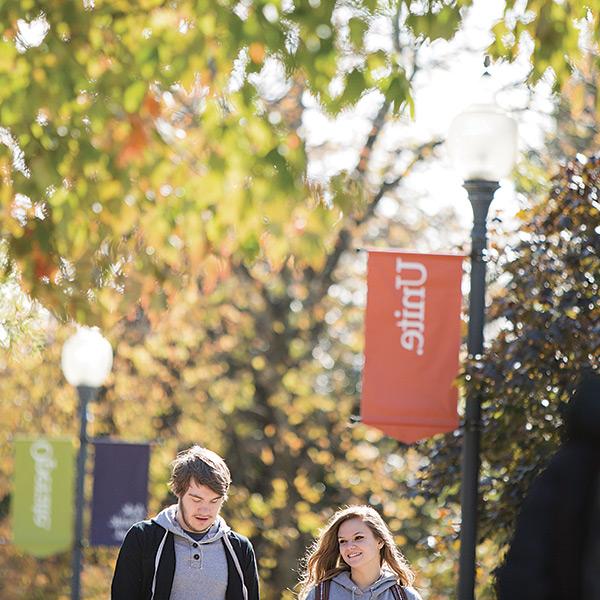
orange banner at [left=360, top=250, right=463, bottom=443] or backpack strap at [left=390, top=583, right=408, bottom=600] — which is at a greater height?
orange banner at [left=360, top=250, right=463, bottom=443]

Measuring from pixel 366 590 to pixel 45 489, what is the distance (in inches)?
537

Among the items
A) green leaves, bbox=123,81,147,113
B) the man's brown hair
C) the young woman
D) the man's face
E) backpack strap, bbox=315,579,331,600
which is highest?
green leaves, bbox=123,81,147,113

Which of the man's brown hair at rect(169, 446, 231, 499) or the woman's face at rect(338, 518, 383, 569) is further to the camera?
the woman's face at rect(338, 518, 383, 569)

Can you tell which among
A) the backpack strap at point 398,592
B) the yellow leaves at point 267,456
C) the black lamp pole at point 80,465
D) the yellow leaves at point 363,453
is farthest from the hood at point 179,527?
the yellow leaves at point 267,456

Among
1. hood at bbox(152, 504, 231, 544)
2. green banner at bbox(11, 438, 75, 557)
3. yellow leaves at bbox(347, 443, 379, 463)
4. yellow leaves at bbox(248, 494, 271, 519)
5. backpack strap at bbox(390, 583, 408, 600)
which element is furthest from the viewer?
yellow leaves at bbox(347, 443, 379, 463)

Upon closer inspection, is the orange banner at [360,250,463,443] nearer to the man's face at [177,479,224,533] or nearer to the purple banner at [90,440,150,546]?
the man's face at [177,479,224,533]

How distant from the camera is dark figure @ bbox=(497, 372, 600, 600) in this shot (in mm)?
3133

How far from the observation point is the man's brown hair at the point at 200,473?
6.90 m

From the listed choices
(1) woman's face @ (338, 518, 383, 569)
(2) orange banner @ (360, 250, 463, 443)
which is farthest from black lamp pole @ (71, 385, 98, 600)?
(1) woman's face @ (338, 518, 383, 569)

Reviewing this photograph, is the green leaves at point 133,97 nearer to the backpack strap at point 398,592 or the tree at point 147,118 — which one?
the tree at point 147,118

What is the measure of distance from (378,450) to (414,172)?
13.4 ft

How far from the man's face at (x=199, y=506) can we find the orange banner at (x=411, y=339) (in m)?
2.63

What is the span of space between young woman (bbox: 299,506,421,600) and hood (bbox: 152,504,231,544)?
537mm

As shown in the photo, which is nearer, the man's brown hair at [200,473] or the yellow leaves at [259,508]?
the man's brown hair at [200,473]
